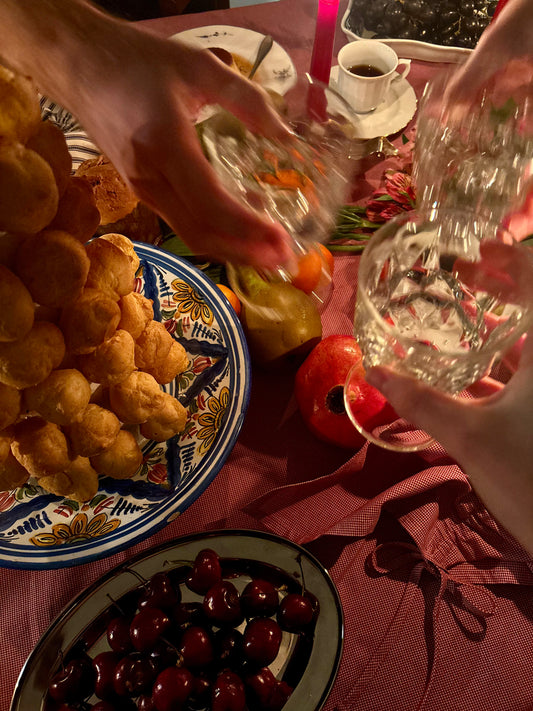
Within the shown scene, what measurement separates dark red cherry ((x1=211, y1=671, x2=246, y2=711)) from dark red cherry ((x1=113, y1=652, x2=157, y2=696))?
7 cm

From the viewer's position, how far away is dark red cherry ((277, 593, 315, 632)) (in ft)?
1.76

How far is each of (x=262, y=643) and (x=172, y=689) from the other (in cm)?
10

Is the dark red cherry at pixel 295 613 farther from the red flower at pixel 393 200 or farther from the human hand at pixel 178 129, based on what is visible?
the red flower at pixel 393 200

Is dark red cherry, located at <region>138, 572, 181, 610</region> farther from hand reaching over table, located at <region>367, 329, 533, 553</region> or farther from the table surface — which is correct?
hand reaching over table, located at <region>367, 329, 533, 553</region>

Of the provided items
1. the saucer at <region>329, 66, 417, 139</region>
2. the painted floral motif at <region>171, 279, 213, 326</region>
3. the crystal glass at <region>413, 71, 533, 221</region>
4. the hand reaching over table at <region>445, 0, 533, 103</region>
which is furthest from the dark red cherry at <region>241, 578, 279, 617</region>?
the saucer at <region>329, 66, 417, 139</region>

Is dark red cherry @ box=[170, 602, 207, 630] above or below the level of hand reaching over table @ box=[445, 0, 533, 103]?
below

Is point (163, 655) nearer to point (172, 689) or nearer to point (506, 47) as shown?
point (172, 689)

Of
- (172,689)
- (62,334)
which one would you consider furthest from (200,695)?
(62,334)

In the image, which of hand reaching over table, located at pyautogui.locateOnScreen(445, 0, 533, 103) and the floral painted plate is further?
hand reaching over table, located at pyautogui.locateOnScreen(445, 0, 533, 103)

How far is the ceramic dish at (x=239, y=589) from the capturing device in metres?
0.51

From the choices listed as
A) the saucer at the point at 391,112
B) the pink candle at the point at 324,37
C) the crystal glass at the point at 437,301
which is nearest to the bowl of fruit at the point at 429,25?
the saucer at the point at 391,112

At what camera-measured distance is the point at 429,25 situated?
107cm

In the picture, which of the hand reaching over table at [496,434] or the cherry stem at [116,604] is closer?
the hand reaching over table at [496,434]

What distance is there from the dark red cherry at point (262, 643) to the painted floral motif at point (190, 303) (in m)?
0.37
